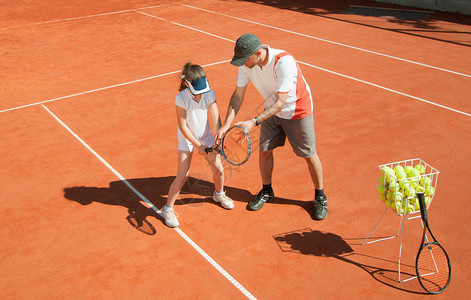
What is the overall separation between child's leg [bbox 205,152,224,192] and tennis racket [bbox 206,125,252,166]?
0.28 meters

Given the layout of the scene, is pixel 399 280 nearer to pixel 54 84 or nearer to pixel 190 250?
pixel 190 250

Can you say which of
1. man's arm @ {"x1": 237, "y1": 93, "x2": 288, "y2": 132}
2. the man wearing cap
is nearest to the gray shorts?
the man wearing cap

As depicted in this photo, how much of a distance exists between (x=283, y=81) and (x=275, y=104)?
0.78ft

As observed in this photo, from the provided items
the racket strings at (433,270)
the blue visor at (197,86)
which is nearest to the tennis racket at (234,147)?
the blue visor at (197,86)

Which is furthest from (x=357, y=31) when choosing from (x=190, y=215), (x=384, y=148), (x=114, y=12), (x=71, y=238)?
(x=71, y=238)

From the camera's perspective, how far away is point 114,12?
57.4 feet

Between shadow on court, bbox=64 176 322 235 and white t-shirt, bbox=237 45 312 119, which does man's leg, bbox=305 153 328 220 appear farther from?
white t-shirt, bbox=237 45 312 119

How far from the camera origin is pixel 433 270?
181 inches

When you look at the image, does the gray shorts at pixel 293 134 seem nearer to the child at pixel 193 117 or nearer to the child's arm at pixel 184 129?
the child at pixel 193 117

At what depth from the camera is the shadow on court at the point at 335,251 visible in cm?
455

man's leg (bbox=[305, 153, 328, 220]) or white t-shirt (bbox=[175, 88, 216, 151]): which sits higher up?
white t-shirt (bbox=[175, 88, 216, 151])

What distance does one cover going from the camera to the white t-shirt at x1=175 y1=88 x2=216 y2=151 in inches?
194

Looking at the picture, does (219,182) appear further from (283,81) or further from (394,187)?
(394,187)

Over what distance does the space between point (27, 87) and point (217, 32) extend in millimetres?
5970
